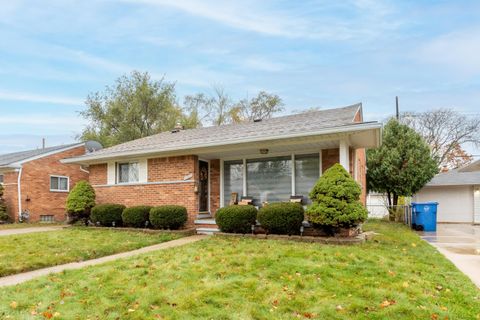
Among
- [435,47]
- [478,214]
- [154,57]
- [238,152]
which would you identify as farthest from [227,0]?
[478,214]

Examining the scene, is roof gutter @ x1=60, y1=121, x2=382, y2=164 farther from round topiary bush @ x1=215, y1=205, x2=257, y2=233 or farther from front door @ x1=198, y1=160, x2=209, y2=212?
round topiary bush @ x1=215, y1=205, x2=257, y2=233

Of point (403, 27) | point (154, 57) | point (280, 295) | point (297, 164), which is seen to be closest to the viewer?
point (280, 295)

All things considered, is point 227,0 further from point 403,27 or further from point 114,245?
point 114,245

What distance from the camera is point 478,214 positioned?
18.7 m

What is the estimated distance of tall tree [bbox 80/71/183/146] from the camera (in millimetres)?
28344

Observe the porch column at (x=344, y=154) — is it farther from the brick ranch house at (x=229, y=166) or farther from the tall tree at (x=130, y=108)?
the tall tree at (x=130, y=108)

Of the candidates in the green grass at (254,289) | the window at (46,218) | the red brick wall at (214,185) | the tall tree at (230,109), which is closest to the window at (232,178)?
the red brick wall at (214,185)

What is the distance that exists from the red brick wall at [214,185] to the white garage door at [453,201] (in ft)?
46.2

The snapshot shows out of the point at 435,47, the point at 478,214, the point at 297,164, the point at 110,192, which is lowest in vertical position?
the point at 478,214

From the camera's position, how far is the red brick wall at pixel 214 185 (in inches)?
472

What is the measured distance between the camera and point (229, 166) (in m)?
12.0

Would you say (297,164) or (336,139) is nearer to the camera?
(336,139)

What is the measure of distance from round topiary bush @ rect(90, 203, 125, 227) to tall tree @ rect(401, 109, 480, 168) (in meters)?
25.5

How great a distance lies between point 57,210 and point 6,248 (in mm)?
11807
